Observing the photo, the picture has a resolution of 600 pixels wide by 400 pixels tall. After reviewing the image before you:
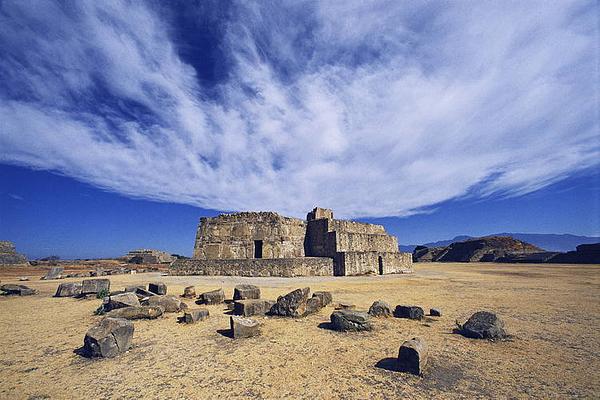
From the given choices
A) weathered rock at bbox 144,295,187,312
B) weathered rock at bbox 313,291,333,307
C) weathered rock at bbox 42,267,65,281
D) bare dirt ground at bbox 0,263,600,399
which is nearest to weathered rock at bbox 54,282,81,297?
bare dirt ground at bbox 0,263,600,399

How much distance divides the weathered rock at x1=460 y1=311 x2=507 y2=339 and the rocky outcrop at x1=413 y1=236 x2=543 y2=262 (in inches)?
1458

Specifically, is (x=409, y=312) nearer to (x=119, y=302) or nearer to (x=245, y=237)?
(x=119, y=302)

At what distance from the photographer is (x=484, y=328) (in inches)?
194

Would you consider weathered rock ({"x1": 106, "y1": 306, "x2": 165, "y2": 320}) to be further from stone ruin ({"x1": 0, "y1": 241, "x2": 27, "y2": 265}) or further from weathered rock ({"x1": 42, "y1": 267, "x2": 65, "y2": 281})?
stone ruin ({"x1": 0, "y1": 241, "x2": 27, "y2": 265})

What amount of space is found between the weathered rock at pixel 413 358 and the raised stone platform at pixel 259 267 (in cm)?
1190

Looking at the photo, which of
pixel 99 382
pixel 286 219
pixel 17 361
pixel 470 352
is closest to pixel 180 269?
pixel 286 219

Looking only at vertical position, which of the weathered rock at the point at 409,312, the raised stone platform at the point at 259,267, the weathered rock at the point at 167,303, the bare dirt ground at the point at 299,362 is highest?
the raised stone platform at the point at 259,267

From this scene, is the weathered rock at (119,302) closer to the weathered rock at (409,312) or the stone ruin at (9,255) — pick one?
the weathered rock at (409,312)

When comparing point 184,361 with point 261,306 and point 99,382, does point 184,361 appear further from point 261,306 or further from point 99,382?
point 261,306

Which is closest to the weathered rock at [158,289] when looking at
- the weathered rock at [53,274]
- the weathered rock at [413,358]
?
the weathered rock at [413,358]

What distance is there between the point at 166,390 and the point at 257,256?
1493cm

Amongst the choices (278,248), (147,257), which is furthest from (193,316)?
(147,257)

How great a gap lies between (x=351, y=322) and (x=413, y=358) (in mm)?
1887

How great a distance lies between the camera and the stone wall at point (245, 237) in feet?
58.8
